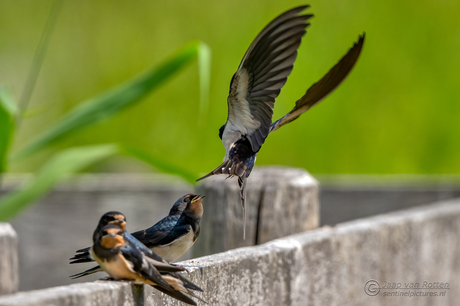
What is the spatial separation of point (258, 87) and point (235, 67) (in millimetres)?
4616

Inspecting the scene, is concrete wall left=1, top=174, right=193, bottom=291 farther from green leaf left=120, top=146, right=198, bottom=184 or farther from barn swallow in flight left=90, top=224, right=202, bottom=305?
barn swallow in flight left=90, top=224, right=202, bottom=305

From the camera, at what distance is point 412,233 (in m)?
2.74

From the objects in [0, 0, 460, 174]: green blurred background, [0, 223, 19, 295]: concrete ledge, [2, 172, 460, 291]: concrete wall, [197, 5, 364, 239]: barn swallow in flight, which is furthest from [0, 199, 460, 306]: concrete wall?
[0, 0, 460, 174]: green blurred background

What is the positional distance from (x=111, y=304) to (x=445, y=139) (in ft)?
18.5

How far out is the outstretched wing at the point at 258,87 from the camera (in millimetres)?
1326

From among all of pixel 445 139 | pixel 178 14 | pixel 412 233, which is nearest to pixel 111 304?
pixel 412 233

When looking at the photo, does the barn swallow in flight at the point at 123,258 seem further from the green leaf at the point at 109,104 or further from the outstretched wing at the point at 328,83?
the green leaf at the point at 109,104

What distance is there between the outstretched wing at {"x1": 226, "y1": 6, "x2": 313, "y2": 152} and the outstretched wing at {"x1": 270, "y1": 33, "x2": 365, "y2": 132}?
0.35 ft

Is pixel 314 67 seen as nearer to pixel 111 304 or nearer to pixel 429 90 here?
pixel 429 90

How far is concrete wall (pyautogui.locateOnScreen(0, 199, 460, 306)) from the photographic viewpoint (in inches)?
55.7

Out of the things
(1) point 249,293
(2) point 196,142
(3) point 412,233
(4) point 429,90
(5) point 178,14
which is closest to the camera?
(1) point 249,293

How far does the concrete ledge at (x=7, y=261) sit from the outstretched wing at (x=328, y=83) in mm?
1050

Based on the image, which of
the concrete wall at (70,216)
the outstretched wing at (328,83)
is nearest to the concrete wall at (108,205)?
the concrete wall at (70,216)

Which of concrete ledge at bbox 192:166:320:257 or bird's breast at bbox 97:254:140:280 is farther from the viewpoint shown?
concrete ledge at bbox 192:166:320:257
